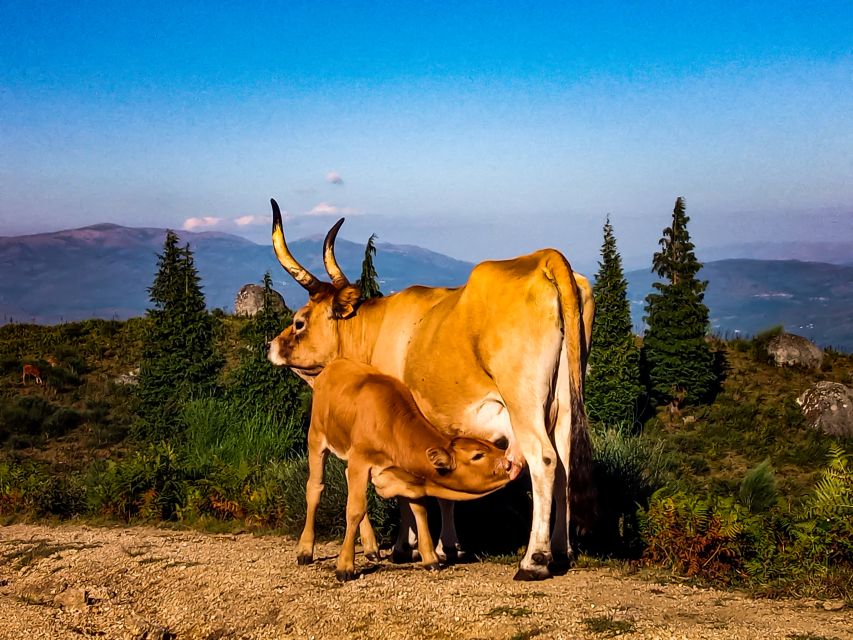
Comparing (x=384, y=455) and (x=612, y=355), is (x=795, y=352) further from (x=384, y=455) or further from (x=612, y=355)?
(x=384, y=455)

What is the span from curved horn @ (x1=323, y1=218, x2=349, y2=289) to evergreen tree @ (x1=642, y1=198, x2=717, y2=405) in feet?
61.1

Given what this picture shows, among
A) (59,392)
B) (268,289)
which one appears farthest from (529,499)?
(59,392)

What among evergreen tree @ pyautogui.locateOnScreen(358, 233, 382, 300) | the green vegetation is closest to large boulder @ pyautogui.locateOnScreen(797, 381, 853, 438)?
the green vegetation

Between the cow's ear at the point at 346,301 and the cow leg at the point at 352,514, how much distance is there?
2318mm

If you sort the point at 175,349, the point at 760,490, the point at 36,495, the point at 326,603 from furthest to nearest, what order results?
1. the point at 175,349
2. the point at 36,495
3. the point at 760,490
4. the point at 326,603

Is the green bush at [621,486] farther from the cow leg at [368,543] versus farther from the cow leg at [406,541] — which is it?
the cow leg at [368,543]

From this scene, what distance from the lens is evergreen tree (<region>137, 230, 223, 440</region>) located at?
2119 centimetres

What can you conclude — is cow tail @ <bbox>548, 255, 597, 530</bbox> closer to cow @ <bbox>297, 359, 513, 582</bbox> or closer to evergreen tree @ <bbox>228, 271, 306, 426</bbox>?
cow @ <bbox>297, 359, 513, 582</bbox>

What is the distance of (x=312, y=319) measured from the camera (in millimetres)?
10039

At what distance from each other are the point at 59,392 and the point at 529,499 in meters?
21.3

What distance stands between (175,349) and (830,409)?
57.5 feet

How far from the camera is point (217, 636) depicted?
6.98 m

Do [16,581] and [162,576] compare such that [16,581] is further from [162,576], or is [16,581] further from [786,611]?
[786,611]

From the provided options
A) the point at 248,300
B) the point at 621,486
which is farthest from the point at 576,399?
the point at 248,300
